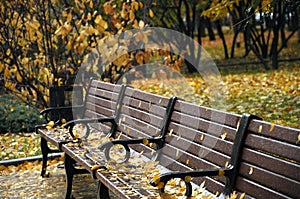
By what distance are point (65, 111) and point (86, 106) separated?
1.88 feet

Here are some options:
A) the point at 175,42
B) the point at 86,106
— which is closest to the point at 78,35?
the point at 86,106

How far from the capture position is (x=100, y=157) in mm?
5422

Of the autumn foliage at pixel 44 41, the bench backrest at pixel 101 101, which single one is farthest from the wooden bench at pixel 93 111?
the autumn foliage at pixel 44 41

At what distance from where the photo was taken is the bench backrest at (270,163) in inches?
132

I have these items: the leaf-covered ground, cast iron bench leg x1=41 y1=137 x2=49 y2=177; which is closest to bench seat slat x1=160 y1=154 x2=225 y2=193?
cast iron bench leg x1=41 y1=137 x2=49 y2=177

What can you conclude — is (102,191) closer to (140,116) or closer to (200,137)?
(200,137)

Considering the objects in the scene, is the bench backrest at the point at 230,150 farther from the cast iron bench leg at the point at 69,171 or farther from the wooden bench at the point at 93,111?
the wooden bench at the point at 93,111

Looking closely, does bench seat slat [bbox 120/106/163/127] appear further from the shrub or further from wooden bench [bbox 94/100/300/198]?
the shrub

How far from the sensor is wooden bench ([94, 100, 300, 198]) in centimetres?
346

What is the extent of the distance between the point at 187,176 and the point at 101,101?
11.4 ft

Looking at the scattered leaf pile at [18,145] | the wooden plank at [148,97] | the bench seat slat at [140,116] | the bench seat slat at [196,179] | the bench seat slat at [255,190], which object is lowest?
the scattered leaf pile at [18,145]

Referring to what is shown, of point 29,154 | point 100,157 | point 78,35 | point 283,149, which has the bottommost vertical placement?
point 29,154

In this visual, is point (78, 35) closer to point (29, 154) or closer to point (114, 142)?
point (29, 154)

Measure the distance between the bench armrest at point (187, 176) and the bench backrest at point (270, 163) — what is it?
122 millimetres
